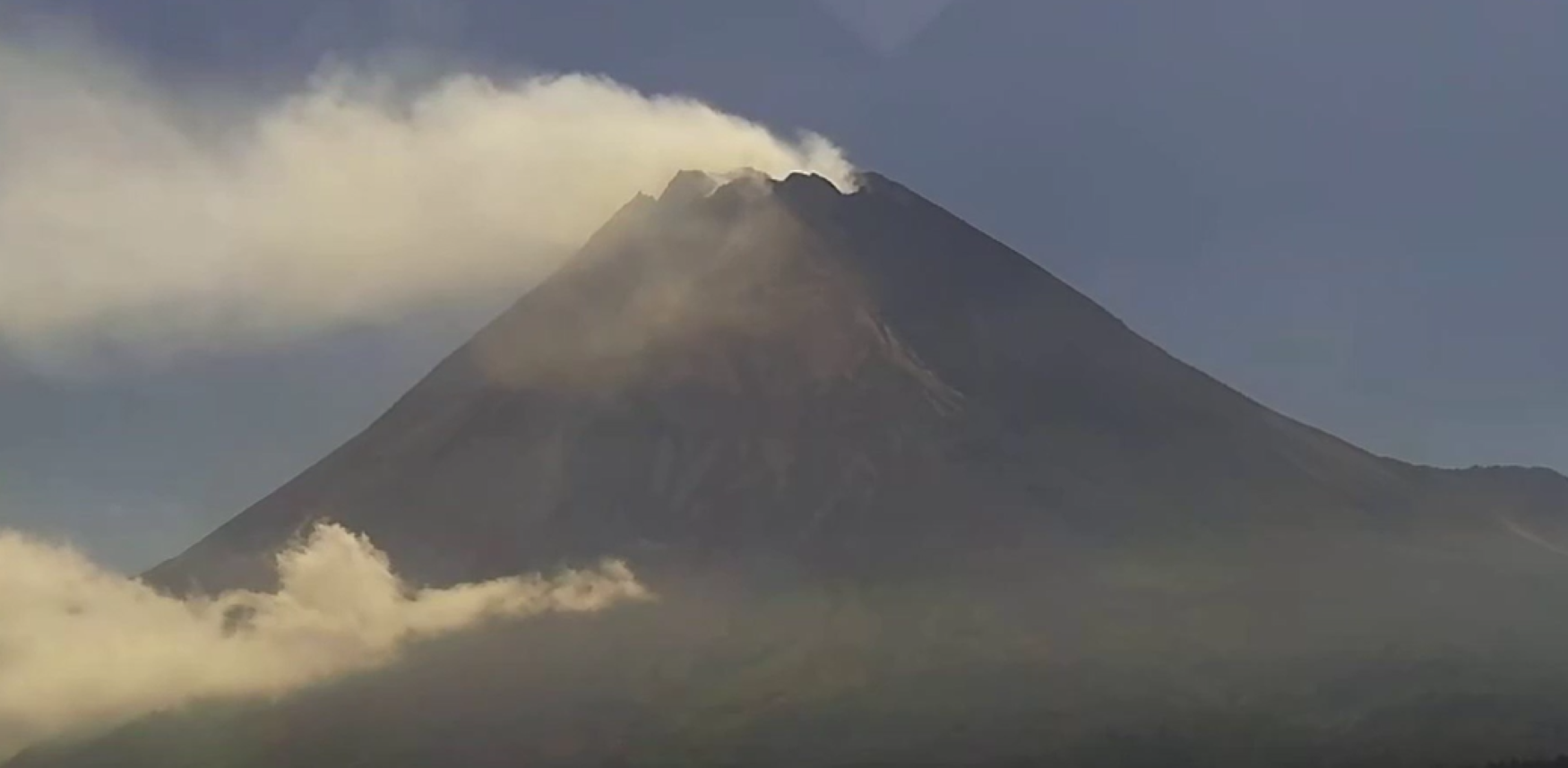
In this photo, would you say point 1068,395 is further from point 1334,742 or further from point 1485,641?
point 1334,742

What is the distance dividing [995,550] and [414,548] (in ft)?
188

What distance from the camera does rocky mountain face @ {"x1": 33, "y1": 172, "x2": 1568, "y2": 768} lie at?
479 ft

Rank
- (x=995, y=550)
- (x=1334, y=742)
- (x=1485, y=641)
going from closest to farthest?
(x=1334, y=742) < (x=1485, y=641) < (x=995, y=550)

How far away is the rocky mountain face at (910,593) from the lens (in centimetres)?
14612

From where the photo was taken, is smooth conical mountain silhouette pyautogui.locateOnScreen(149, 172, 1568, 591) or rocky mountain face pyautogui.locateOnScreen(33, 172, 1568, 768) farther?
smooth conical mountain silhouette pyautogui.locateOnScreen(149, 172, 1568, 591)

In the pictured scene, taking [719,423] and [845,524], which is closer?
[845,524]

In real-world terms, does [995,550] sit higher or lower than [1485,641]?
higher

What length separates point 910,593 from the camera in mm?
172500

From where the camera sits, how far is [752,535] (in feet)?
588

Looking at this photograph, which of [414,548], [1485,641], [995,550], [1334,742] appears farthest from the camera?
[414,548]

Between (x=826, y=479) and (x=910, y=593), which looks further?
(x=826, y=479)

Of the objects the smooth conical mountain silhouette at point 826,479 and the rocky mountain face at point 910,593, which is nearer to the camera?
the rocky mountain face at point 910,593

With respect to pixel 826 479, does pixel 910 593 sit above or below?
below

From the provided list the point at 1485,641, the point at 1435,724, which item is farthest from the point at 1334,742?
the point at 1485,641
